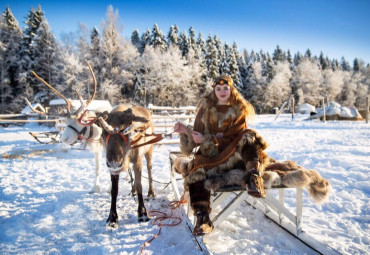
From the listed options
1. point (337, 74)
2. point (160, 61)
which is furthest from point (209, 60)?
point (337, 74)

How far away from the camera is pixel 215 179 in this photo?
2.29 metres

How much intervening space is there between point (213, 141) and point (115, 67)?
2709cm

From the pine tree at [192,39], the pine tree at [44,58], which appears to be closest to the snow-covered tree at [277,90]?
the pine tree at [192,39]

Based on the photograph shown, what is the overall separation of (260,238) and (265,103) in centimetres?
4220

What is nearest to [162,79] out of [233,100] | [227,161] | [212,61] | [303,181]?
[212,61]

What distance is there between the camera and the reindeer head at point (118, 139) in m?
2.76

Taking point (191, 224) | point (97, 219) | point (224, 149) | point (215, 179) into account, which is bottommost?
point (97, 219)

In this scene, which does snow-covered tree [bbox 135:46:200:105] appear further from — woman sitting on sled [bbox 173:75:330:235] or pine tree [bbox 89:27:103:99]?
woman sitting on sled [bbox 173:75:330:235]

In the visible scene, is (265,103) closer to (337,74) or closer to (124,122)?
(337,74)

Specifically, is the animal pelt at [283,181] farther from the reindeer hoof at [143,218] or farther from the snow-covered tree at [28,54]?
the snow-covered tree at [28,54]

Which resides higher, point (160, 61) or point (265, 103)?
point (160, 61)

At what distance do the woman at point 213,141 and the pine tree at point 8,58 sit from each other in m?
31.1

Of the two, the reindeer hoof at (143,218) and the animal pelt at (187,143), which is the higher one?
the animal pelt at (187,143)

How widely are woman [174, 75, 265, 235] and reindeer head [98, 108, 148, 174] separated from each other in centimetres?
77
